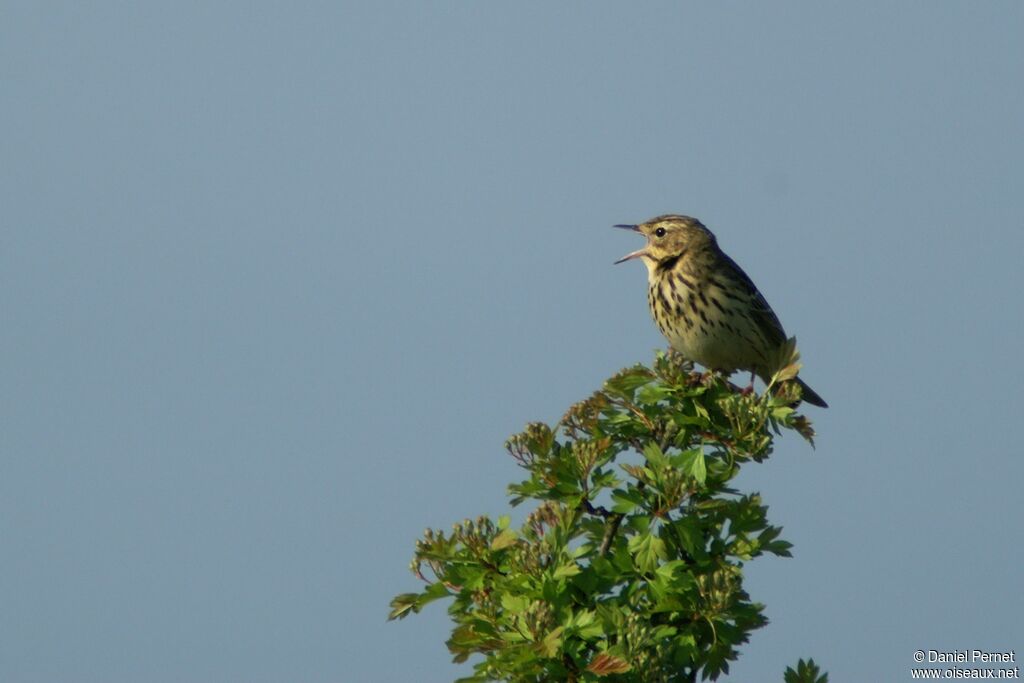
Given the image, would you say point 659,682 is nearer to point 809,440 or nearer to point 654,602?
point 654,602

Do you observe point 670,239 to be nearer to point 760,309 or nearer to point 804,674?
point 760,309

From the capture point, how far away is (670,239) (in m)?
12.9

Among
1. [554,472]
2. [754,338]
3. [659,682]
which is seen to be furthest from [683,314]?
[659,682]

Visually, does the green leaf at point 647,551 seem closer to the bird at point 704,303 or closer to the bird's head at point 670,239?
the bird at point 704,303

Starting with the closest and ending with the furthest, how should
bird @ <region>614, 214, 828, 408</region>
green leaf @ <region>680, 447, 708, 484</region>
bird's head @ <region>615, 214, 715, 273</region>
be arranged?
green leaf @ <region>680, 447, 708, 484</region> < bird @ <region>614, 214, 828, 408</region> < bird's head @ <region>615, 214, 715, 273</region>

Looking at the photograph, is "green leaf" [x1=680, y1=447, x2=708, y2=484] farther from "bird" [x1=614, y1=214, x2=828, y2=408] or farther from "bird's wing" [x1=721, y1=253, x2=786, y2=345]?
"bird's wing" [x1=721, y1=253, x2=786, y2=345]

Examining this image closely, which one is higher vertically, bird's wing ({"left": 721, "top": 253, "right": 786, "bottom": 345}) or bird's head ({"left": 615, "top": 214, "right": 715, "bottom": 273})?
bird's head ({"left": 615, "top": 214, "right": 715, "bottom": 273})

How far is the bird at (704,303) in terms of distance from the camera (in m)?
11.8

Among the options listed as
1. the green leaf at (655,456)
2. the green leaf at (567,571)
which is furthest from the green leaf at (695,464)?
the green leaf at (567,571)

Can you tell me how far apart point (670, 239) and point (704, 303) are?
3.90ft

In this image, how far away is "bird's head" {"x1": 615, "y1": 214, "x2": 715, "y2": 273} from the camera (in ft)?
41.9

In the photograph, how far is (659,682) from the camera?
210 inches

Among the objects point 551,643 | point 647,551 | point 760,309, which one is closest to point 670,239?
point 760,309

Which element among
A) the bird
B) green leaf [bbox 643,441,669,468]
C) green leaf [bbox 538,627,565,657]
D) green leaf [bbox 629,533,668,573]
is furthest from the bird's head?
green leaf [bbox 538,627,565,657]
